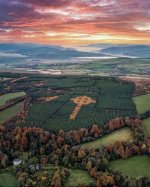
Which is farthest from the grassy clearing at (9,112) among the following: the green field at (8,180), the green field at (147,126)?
the green field at (147,126)

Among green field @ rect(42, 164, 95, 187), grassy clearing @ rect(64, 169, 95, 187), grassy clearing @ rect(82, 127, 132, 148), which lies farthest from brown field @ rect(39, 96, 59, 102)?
grassy clearing @ rect(64, 169, 95, 187)

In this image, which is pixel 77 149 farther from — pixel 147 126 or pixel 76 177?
pixel 147 126

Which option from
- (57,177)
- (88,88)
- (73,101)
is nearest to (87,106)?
(73,101)

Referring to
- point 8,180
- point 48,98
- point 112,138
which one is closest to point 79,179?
point 8,180

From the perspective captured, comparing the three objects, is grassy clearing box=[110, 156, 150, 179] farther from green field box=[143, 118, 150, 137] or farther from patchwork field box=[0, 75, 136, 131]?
patchwork field box=[0, 75, 136, 131]

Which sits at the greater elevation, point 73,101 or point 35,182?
point 73,101

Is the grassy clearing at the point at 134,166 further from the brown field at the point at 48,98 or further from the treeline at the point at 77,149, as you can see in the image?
the brown field at the point at 48,98

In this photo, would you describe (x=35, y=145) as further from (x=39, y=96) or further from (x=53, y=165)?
(x=39, y=96)
